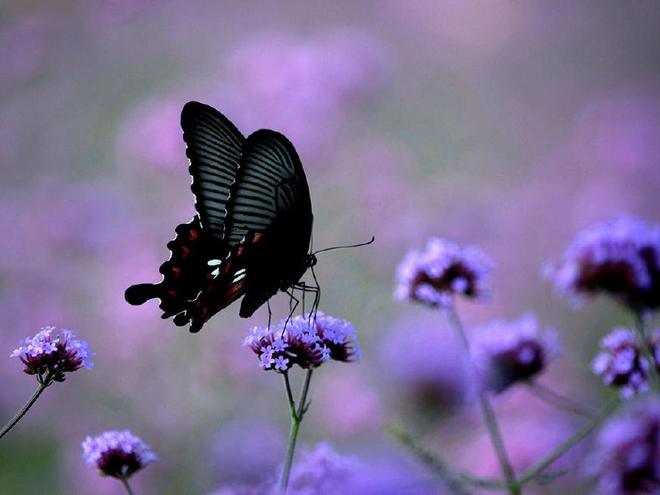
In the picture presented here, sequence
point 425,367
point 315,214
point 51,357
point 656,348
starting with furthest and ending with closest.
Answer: point 315,214 < point 425,367 < point 656,348 < point 51,357

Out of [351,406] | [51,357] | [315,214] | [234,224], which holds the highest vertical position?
[315,214]

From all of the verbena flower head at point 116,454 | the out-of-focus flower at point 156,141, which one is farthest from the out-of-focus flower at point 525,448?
the out-of-focus flower at point 156,141

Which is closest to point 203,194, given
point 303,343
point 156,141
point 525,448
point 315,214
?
point 303,343

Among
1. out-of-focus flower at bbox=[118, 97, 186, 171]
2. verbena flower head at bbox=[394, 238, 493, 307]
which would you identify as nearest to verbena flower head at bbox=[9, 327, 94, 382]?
verbena flower head at bbox=[394, 238, 493, 307]

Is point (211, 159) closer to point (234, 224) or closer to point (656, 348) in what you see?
point (234, 224)

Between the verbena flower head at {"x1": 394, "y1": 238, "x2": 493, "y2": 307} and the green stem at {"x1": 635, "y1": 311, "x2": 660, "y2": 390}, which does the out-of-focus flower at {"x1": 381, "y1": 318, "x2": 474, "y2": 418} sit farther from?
the green stem at {"x1": 635, "y1": 311, "x2": 660, "y2": 390}

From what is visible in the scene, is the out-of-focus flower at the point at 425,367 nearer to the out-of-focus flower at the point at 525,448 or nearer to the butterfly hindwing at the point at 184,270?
the out-of-focus flower at the point at 525,448

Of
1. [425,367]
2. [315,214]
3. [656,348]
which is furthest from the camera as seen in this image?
[315,214]
